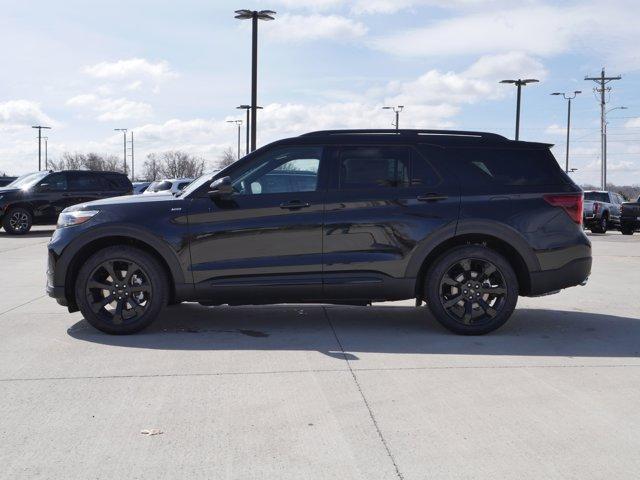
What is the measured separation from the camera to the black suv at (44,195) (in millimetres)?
19953

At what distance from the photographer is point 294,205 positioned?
20.6 feet

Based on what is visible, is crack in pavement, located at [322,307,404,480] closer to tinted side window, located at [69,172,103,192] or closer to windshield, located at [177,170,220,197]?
windshield, located at [177,170,220,197]

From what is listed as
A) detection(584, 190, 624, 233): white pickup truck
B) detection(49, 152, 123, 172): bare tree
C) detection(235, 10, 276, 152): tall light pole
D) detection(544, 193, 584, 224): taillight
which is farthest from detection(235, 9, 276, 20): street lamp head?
detection(49, 152, 123, 172): bare tree

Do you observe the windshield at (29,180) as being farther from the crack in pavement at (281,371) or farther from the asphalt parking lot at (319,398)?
the crack in pavement at (281,371)

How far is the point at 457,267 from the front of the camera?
646 centimetres

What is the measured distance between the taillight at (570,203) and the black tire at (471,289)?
684 millimetres

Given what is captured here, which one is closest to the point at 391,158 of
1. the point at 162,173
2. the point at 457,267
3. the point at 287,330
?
the point at 457,267

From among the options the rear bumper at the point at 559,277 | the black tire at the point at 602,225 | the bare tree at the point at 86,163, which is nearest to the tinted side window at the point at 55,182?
the rear bumper at the point at 559,277

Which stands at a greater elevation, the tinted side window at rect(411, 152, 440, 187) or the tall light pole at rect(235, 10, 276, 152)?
the tall light pole at rect(235, 10, 276, 152)

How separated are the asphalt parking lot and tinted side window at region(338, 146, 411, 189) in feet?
4.44

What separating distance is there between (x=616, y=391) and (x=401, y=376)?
141 centimetres

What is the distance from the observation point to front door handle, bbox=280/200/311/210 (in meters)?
6.29

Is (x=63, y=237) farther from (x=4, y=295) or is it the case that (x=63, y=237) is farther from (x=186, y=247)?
(x=4, y=295)

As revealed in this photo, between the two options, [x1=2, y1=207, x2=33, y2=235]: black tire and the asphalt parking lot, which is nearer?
the asphalt parking lot
